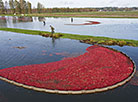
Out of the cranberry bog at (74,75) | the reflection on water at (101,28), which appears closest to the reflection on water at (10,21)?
the reflection on water at (101,28)

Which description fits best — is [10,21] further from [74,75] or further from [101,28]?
[74,75]

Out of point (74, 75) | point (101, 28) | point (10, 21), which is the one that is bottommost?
point (74, 75)

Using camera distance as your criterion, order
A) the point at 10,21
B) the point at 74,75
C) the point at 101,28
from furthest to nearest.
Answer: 1. the point at 10,21
2. the point at 101,28
3. the point at 74,75

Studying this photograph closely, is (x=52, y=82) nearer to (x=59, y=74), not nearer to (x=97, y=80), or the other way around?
(x=59, y=74)

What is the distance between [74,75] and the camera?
16.0 metres

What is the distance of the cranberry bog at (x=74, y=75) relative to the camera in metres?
13.8

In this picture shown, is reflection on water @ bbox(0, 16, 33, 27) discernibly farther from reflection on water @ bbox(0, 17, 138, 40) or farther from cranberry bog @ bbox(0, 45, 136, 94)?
cranberry bog @ bbox(0, 45, 136, 94)

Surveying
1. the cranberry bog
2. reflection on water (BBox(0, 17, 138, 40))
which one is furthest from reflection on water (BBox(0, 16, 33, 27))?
the cranberry bog

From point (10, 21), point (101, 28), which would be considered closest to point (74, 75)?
point (101, 28)

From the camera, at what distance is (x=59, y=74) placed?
53.5 ft

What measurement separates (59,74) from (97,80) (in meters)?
4.64

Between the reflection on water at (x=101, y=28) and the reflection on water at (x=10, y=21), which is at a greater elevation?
the reflection on water at (x=10, y=21)

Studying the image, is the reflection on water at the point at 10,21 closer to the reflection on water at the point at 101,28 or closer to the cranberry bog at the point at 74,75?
the reflection on water at the point at 101,28

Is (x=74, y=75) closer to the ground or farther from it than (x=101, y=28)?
closer to the ground
